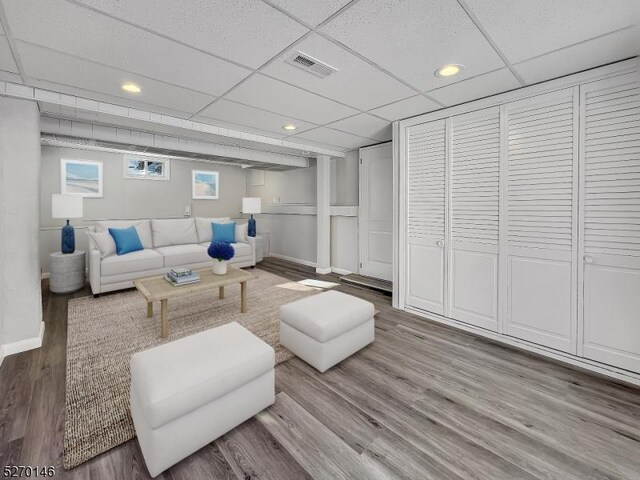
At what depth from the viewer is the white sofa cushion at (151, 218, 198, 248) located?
5.10m

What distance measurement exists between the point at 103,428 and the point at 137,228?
12.9ft

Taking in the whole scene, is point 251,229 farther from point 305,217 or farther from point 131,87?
point 131,87

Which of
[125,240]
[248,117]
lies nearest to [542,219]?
[248,117]

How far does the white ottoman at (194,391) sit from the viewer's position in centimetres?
136

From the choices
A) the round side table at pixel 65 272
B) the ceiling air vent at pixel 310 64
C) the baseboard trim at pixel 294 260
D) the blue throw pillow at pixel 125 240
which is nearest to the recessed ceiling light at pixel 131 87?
the ceiling air vent at pixel 310 64

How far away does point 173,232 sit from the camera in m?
5.27

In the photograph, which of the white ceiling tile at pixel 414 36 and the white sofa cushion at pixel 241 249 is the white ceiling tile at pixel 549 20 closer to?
the white ceiling tile at pixel 414 36

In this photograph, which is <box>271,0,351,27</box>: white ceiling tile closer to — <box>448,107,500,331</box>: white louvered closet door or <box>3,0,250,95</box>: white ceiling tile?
<box>3,0,250,95</box>: white ceiling tile

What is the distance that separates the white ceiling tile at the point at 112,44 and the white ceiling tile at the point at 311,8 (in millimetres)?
725

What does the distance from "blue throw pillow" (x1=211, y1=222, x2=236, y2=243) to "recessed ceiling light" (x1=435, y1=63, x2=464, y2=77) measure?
453cm

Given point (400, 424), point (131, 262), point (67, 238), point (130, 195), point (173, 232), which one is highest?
point (130, 195)

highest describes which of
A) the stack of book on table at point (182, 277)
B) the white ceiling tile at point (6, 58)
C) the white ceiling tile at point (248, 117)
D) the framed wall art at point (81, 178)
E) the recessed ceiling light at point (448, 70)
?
the white ceiling tile at point (248, 117)

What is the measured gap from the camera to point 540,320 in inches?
99.7

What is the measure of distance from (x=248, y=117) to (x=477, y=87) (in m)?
2.36
